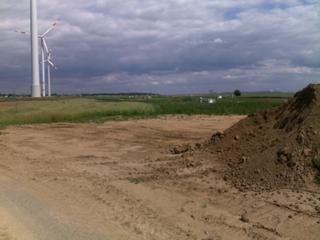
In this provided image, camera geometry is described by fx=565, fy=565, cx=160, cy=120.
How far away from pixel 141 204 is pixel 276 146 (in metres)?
3.58

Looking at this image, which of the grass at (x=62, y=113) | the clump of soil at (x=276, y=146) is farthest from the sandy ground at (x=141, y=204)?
the grass at (x=62, y=113)

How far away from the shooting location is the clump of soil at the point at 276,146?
11828mm

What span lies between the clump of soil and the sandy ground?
1.62 ft

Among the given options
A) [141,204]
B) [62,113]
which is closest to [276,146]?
[141,204]

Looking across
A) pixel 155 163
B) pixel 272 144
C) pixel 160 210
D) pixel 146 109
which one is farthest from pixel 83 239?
pixel 146 109

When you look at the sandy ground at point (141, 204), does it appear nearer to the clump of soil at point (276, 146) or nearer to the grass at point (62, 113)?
the clump of soil at point (276, 146)

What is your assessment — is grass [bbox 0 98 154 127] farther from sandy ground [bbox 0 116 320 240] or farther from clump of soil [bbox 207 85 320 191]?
clump of soil [bbox 207 85 320 191]

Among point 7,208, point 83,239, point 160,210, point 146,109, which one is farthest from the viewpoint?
point 146,109

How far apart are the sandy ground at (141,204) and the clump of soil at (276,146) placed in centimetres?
49

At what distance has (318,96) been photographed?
13828 millimetres

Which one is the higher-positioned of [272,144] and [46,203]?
[272,144]

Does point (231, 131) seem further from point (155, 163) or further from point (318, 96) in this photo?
point (318, 96)

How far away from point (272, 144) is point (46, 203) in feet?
18.2

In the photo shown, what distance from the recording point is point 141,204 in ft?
39.2
